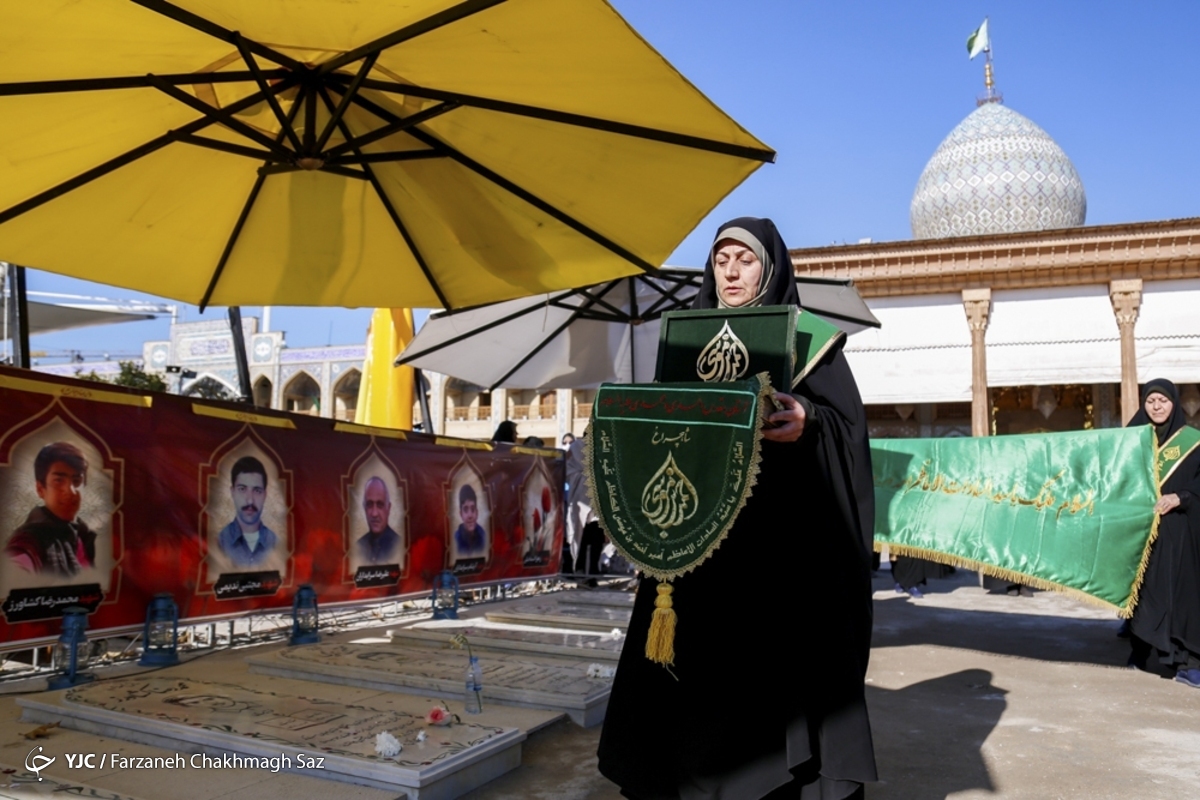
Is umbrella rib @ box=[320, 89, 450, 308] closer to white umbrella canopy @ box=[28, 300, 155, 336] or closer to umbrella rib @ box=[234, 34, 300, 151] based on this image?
umbrella rib @ box=[234, 34, 300, 151]

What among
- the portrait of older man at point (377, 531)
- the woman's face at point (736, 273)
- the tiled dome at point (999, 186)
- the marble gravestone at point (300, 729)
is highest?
the tiled dome at point (999, 186)

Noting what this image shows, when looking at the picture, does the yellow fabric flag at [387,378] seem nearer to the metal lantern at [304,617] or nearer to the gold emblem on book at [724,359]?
the metal lantern at [304,617]

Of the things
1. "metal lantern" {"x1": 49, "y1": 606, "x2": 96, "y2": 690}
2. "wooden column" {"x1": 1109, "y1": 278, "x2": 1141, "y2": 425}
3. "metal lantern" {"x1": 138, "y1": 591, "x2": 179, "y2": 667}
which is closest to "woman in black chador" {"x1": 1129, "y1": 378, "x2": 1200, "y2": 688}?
"metal lantern" {"x1": 138, "y1": 591, "x2": 179, "y2": 667}

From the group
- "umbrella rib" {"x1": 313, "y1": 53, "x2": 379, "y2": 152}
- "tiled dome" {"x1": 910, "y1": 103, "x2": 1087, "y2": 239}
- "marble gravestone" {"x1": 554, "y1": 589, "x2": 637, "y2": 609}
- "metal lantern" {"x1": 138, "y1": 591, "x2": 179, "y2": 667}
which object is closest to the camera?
"umbrella rib" {"x1": 313, "y1": 53, "x2": 379, "y2": 152}

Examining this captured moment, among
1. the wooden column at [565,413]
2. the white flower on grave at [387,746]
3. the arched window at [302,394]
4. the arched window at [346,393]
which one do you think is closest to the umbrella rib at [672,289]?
the white flower on grave at [387,746]

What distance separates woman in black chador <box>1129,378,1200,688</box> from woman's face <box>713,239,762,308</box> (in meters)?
4.16

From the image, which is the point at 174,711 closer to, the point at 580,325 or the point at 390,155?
the point at 390,155

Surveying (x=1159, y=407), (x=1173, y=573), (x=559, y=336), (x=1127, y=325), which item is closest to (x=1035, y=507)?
(x=1173, y=573)

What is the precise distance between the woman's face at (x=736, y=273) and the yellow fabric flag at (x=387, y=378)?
6.61 metres

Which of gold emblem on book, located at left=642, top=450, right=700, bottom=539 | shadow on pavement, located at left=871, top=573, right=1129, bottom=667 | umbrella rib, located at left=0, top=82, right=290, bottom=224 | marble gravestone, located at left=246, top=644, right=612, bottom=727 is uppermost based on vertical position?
umbrella rib, located at left=0, top=82, right=290, bottom=224

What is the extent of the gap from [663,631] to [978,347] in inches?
819

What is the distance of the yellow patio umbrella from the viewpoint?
3.21m

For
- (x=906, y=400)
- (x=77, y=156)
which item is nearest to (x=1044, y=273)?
(x=906, y=400)

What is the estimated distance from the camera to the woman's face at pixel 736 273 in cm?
263
